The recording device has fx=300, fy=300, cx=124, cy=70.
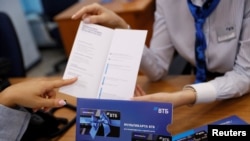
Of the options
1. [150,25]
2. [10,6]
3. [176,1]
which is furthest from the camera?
[10,6]

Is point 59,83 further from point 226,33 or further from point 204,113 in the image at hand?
point 226,33

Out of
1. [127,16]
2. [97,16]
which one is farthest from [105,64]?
[127,16]

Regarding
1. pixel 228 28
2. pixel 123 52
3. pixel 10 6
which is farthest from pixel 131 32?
pixel 10 6

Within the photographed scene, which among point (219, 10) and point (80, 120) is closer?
point (80, 120)

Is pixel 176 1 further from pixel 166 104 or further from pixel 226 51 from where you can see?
pixel 166 104

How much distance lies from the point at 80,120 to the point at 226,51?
0.58m

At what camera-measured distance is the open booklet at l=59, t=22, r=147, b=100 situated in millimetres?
802

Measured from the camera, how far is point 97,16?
3.04 feet

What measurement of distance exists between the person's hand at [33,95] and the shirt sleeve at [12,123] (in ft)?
0.07

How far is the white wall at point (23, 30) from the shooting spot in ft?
11.5

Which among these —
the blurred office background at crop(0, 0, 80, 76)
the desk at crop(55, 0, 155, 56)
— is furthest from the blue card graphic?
the blurred office background at crop(0, 0, 80, 76)

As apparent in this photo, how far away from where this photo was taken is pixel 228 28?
101 centimetres

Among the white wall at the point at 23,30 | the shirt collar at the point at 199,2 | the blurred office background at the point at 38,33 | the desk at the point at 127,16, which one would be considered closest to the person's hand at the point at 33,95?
the shirt collar at the point at 199,2

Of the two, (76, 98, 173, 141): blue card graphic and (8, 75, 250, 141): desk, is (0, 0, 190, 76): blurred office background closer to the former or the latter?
(8, 75, 250, 141): desk
